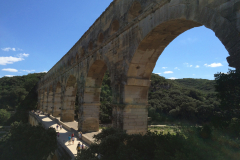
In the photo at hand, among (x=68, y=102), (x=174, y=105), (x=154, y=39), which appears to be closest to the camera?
(x=154, y=39)

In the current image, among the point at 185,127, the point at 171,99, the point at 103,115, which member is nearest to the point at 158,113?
the point at 171,99

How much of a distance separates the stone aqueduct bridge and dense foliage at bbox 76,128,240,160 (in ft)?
5.93

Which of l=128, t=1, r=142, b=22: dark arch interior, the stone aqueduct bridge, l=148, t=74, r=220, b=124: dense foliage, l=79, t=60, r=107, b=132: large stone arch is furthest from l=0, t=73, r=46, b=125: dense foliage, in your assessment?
l=128, t=1, r=142, b=22: dark arch interior

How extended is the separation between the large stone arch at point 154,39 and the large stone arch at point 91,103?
5294mm

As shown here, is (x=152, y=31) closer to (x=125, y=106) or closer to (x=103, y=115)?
(x=125, y=106)

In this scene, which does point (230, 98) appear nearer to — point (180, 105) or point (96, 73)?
point (96, 73)

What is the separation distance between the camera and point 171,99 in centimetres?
3694

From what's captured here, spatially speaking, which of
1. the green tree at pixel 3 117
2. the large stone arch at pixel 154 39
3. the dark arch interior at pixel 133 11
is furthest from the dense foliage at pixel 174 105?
the green tree at pixel 3 117

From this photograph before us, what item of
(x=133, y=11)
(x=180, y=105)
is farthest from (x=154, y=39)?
(x=180, y=105)

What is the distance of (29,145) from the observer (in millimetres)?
9203

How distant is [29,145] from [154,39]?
25.9 ft

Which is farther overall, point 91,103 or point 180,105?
point 180,105

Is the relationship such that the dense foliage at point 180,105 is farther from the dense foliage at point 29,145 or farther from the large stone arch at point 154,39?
the dense foliage at point 29,145

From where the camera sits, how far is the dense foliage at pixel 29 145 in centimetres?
902
